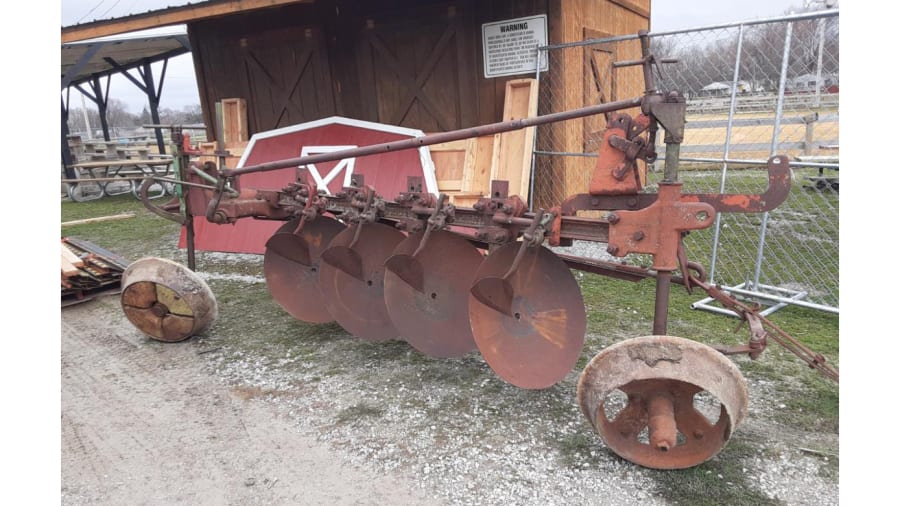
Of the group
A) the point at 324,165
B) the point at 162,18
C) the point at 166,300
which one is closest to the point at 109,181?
the point at 162,18

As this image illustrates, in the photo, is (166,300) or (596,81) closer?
(166,300)

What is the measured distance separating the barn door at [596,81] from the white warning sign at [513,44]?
30.7 inches

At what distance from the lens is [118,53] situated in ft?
40.9

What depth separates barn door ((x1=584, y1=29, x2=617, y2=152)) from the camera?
6.14 meters

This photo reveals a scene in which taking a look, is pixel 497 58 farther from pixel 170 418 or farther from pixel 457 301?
pixel 170 418

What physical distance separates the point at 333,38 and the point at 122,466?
5.02 meters

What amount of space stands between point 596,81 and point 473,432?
4844 millimetres

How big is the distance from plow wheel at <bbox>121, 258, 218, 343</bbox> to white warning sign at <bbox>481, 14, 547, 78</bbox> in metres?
3.54

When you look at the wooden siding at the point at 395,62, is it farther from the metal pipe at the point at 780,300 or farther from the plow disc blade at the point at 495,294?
the plow disc blade at the point at 495,294

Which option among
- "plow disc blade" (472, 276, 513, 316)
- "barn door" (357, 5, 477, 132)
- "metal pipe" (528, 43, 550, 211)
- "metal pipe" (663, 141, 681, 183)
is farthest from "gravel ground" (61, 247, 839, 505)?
"barn door" (357, 5, 477, 132)

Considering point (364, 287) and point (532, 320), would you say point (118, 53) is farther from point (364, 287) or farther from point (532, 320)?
point (532, 320)

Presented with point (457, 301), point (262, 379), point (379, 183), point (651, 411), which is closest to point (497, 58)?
point (379, 183)

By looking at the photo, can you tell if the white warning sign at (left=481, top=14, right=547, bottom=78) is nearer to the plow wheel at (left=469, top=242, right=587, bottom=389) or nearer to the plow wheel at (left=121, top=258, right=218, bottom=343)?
the plow wheel at (left=469, top=242, right=587, bottom=389)

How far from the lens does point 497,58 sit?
5.63 meters
